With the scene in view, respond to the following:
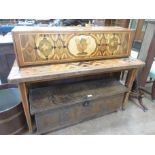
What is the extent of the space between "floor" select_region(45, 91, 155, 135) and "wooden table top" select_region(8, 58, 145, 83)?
71 centimetres

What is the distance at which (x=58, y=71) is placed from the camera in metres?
1.32

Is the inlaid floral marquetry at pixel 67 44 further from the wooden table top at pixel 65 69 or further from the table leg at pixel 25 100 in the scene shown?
the table leg at pixel 25 100

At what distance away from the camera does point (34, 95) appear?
155 centimetres

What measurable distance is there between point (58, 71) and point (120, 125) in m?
1.07

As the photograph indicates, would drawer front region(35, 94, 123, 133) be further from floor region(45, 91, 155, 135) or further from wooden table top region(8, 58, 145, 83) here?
wooden table top region(8, 58, 145, 83)

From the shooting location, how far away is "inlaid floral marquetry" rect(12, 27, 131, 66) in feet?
4.21

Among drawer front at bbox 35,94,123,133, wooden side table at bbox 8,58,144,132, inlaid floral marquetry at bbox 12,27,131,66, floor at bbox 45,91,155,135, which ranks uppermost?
inlaid floral marquetry at bbox 12,27,131,66

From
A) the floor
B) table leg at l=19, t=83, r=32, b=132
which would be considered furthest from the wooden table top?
the floor

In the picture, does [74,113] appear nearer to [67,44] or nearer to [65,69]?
[65,69]

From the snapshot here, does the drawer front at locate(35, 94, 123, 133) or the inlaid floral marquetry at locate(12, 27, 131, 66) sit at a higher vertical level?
the inlaid floral marquetry at locate(12, 27, 131, 66)

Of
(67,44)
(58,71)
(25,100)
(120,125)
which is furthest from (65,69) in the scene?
(120,125)

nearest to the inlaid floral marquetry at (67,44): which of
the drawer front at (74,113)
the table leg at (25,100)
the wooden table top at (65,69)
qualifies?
the wooden table top at (65,69)
